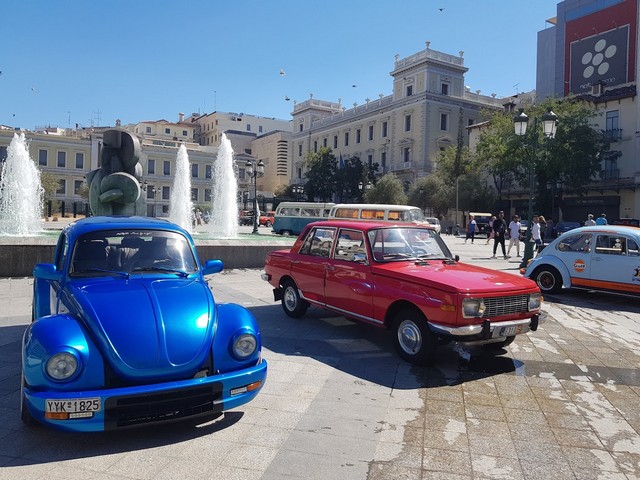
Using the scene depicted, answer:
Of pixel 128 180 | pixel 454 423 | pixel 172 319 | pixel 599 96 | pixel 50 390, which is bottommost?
pixel 454 423

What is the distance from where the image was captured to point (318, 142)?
284ft

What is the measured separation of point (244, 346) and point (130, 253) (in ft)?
5.33

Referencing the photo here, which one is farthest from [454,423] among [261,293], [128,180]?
[128,180]

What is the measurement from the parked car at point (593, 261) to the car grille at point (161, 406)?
9.35m

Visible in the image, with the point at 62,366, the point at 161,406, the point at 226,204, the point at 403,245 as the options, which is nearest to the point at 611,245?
the point at 403,245

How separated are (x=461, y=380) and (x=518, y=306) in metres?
1.12

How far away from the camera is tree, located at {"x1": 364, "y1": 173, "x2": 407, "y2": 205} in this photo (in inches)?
2263

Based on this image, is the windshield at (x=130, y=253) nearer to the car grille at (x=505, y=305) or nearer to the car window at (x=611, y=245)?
the car grille at (x=505, y=305)

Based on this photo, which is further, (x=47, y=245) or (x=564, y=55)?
(x=564, y=55)

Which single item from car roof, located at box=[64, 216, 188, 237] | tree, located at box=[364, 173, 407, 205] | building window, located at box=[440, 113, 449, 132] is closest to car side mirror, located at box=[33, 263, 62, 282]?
car roof, located at box=[64, 216, 188, 237]

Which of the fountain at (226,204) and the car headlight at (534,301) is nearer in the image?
the car headlight at (534,301)

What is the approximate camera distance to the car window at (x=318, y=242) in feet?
24.5

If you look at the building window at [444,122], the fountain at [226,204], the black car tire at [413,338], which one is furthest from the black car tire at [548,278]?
→ the building window at [444,122]

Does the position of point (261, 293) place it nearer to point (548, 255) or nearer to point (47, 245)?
point (47, 245)
